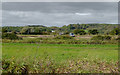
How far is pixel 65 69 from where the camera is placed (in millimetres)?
7336

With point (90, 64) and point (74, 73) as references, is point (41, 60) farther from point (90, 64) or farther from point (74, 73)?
point (90, 64)

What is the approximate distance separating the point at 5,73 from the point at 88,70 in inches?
143

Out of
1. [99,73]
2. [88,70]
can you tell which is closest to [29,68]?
[88,70]

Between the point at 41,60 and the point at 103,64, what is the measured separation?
9.74ft

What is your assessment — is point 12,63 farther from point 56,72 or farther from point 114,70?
point 114,70

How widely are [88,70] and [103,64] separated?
102cm

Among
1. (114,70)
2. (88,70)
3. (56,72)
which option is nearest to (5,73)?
(56,72)

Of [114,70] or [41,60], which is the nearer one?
[114,70]

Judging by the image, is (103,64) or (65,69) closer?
(65,69)

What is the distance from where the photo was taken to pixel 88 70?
288 inches

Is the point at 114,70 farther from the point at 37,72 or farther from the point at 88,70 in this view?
the point at 37,72

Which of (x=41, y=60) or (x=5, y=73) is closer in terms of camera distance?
(x=5, y=73)

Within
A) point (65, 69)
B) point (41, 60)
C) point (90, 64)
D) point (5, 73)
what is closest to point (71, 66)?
point (65, 69)

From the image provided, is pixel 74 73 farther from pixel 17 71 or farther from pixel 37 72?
pixel 17 71
